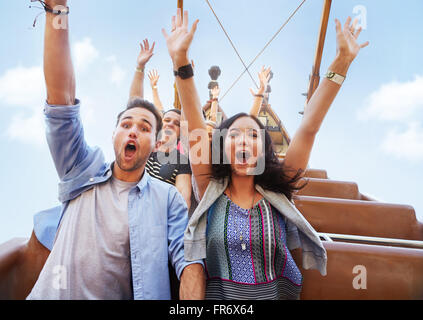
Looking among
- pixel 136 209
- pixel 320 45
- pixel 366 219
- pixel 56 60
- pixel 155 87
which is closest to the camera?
pixel 56 60

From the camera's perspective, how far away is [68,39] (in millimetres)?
568

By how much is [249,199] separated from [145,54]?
1019 mm

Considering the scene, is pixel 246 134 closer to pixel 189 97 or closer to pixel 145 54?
pixel 189 97

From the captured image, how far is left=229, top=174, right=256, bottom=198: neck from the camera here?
27.2 inches

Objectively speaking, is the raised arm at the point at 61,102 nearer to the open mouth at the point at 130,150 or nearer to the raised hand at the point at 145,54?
the open mouth at the point at 130,150

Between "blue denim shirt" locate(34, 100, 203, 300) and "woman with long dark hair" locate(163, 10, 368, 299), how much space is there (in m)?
0.08

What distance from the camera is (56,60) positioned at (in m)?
0.54

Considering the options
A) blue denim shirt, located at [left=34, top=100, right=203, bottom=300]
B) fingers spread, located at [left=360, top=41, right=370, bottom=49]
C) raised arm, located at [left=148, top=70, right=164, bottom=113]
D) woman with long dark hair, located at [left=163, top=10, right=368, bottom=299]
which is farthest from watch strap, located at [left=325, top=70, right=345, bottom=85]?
raised arm, located at [left=148, top=70, right=164, bottom=113]

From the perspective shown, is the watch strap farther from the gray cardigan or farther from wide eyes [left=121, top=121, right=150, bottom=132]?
wide eyes [left=121, top=121, right=150, bottom=132]

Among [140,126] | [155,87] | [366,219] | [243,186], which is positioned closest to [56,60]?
[140,126]

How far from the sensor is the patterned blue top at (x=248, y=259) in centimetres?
56

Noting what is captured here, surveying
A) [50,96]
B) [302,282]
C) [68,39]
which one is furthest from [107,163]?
[302,282]

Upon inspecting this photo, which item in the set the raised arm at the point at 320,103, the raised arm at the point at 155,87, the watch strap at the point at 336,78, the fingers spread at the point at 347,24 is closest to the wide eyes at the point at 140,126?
the raised arm at the point at 320,103
